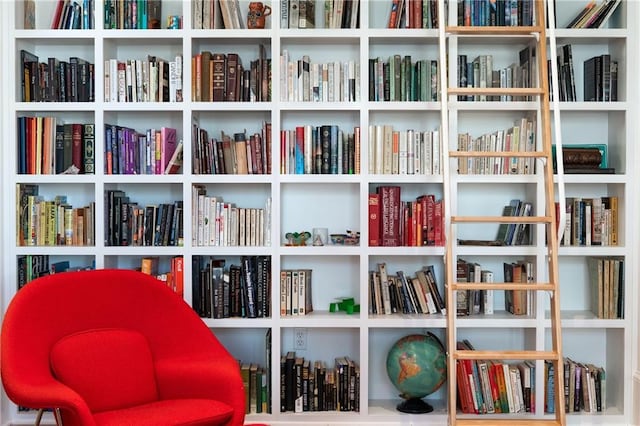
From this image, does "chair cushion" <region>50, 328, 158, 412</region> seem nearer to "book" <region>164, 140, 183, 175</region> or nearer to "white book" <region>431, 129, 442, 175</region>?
"book" <region>164, 140, 183, 175</region>

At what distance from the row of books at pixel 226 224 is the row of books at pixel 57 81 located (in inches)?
31.9

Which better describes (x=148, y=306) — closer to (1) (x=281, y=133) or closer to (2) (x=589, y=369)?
(1) (x=281, y=133)

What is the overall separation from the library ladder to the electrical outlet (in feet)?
2.94

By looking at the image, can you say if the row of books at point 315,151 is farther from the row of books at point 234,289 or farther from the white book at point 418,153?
the row of books at point 234,289

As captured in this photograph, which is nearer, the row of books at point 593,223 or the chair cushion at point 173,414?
the chair cushion at point 173,414

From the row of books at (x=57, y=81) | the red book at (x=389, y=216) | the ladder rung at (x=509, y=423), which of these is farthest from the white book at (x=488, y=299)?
the row of books at (x=57, y=81)

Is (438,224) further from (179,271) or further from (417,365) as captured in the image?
(179,271)

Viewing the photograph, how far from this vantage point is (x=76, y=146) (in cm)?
354

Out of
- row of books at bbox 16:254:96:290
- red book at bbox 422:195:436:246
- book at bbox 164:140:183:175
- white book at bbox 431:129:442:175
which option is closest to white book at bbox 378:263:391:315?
red book at bbox 422:195:436:246

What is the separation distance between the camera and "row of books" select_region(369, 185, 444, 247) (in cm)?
355

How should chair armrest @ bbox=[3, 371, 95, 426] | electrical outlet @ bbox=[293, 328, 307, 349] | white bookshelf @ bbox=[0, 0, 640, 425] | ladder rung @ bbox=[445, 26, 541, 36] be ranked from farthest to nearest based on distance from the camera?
1. electrical outlet @ bbox=[293, 328, 307, 349]
2. white bookshelf @ bbox=[0, 0, 640, 425]
3. ladder rung @ bbox=[445, 26, 541, 36]
4. chair armrest @ bbox=[3, 371, 95, 426]

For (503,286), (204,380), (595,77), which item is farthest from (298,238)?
(595,77)

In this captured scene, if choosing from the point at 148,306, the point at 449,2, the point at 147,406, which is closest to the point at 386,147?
the point at 449,2

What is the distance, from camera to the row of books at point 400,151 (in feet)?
11.7
